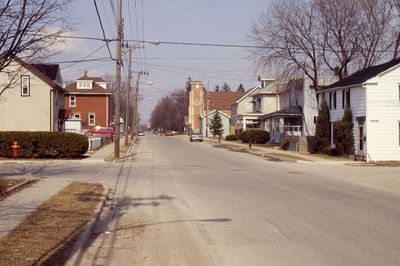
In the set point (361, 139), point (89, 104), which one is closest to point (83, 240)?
point (361, 139)

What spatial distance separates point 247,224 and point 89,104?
80562 millimetres

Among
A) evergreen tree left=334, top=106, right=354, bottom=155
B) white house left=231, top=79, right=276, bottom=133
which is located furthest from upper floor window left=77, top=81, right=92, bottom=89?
evergreen tree left=334, top=106, right=354, bottom=155

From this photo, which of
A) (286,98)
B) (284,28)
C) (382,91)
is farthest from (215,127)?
(382,91)

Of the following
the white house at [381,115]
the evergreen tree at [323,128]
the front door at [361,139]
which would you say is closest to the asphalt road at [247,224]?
the white house at [381,115]

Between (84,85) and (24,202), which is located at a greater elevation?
(84,85)

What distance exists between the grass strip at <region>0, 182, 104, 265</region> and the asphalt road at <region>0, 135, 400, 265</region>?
40 centimetres

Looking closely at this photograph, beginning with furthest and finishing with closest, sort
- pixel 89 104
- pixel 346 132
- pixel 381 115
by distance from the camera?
pixel 89 104
pixel 346 132
pixel 381 115

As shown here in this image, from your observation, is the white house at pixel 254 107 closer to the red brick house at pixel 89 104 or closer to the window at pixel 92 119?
the red brick house at pixel 89 104

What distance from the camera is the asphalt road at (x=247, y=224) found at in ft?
27.5

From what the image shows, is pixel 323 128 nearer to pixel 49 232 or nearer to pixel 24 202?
pixel 24 202

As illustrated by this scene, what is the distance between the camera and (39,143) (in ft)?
111

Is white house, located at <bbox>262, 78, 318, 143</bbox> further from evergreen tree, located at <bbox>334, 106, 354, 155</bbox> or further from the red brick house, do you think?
the red brick house

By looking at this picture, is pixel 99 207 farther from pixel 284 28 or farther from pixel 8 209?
pixel 284 28

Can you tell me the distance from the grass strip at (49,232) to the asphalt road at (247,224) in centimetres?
40
